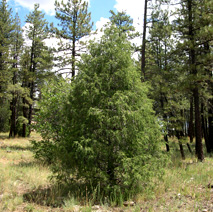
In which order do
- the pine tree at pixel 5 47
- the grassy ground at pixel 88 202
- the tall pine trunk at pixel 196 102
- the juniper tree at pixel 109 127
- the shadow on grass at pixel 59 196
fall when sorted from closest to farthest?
the grassy ground at pixel 88 202, the shadow on grass at pixel 59 196, the juniper tree at pixel 109 127, the tall pine trunk at pixel 196 102, the pine tree at pixel 5 47

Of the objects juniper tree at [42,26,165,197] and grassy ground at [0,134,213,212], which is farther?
juniper tree at [42,26,165,197]

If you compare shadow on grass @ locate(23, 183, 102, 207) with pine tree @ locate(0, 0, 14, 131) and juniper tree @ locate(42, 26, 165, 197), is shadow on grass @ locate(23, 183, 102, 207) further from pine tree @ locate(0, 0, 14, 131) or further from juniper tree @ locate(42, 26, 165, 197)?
pine tree @ locate(0, 0, 14, 131)

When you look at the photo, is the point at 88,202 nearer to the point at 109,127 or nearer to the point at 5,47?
the point at 109,127

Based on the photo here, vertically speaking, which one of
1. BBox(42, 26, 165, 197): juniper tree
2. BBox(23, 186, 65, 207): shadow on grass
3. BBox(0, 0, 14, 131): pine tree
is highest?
BBox(0, 0, 14, 131): pine tree

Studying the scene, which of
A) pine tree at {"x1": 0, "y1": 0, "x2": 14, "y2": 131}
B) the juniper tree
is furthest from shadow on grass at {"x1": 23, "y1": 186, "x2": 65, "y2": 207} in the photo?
pine tree at {"x1": 0, "y1": 0, "x2": 14, "y2": 131}

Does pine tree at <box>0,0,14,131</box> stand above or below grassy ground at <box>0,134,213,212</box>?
above

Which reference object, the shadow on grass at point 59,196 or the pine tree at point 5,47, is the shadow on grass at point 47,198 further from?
the pine tree at point 5,47

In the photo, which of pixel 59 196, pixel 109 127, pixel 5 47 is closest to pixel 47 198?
pixel 59 196

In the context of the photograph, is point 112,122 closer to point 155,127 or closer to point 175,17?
point 155,127

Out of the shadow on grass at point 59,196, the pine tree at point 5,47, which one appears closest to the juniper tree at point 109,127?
the shadow on grass at point 59,196

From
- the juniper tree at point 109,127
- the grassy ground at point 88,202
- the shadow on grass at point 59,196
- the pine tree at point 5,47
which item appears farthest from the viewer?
the pine tree at point 5,47

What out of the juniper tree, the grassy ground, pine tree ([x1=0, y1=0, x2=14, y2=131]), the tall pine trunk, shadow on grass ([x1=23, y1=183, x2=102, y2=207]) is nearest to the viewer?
the grassy ground

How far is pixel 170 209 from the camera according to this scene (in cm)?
486

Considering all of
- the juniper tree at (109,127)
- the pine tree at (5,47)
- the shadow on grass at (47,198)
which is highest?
the pine tree at (5,47)
